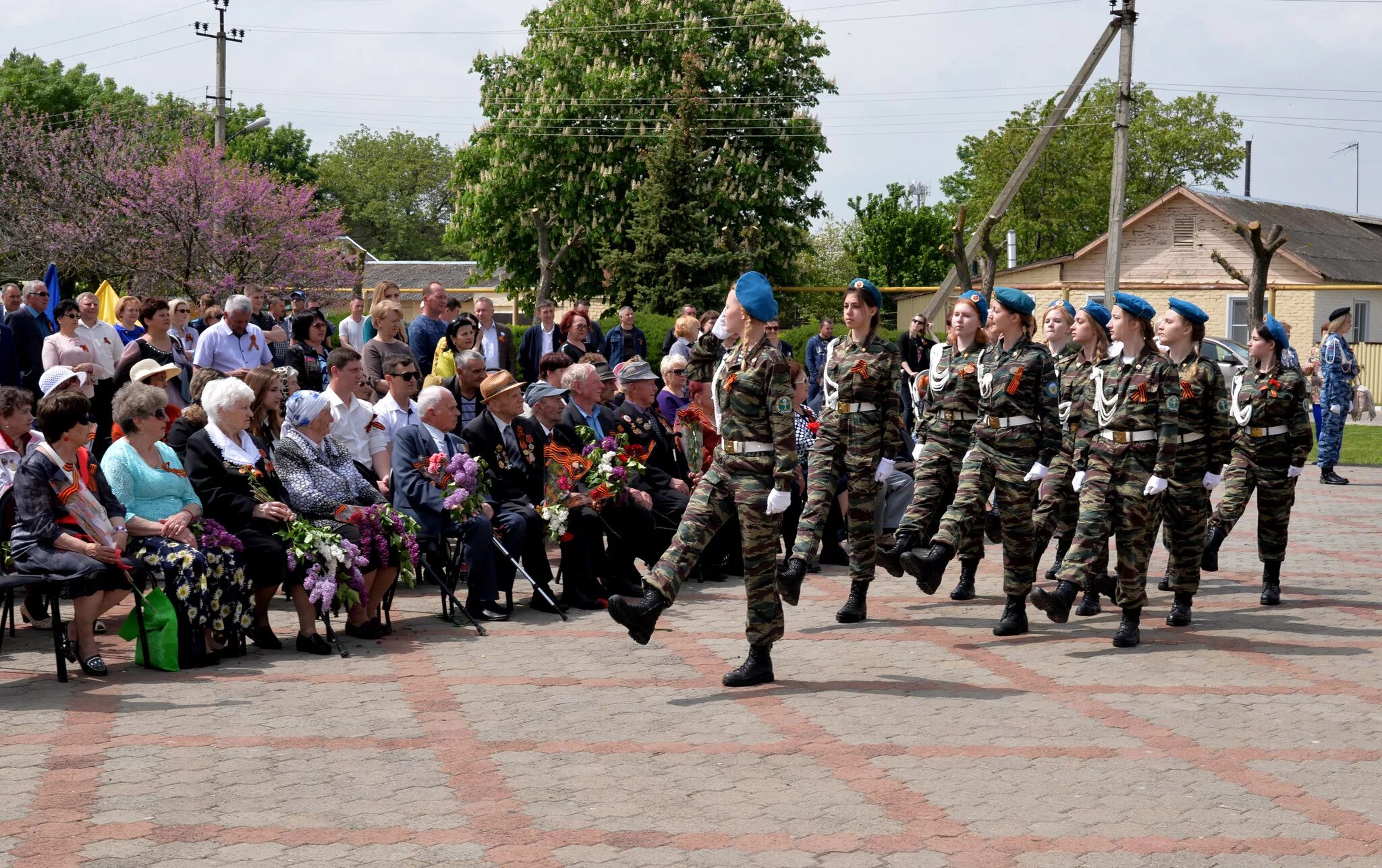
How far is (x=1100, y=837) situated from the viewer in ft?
16.8

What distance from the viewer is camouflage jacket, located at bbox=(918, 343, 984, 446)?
9172mm

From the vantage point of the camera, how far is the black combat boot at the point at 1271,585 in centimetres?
1005

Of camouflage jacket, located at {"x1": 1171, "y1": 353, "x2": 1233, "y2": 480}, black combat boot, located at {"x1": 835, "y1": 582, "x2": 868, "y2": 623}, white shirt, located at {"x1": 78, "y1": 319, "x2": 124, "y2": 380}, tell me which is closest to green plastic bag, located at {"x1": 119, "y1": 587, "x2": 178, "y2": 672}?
black combat boot, located at {"x1": 835, "y1": 582, "x2": 868, "y2": 623}

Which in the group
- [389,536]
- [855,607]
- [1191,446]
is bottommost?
[855,607]

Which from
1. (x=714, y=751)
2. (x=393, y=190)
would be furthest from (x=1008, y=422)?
(x=393, y=190)

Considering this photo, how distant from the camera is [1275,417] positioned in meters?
10.0

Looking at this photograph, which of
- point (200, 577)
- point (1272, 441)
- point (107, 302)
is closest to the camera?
point (200, 577)

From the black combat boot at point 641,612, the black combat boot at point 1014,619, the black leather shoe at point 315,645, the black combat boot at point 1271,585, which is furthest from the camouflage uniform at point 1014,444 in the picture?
the black leather shoe at point 315,645

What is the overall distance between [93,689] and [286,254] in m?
26.2

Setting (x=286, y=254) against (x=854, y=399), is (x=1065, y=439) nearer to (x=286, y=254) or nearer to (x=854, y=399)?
(x=854, y=399)

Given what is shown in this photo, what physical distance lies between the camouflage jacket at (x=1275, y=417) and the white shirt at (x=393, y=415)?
5593 millimetres

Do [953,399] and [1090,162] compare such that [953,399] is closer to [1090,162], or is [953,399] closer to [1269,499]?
[1269,499]

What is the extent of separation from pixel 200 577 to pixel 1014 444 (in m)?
4.67

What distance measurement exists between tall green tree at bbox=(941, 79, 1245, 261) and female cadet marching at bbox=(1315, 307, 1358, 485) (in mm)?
46131
